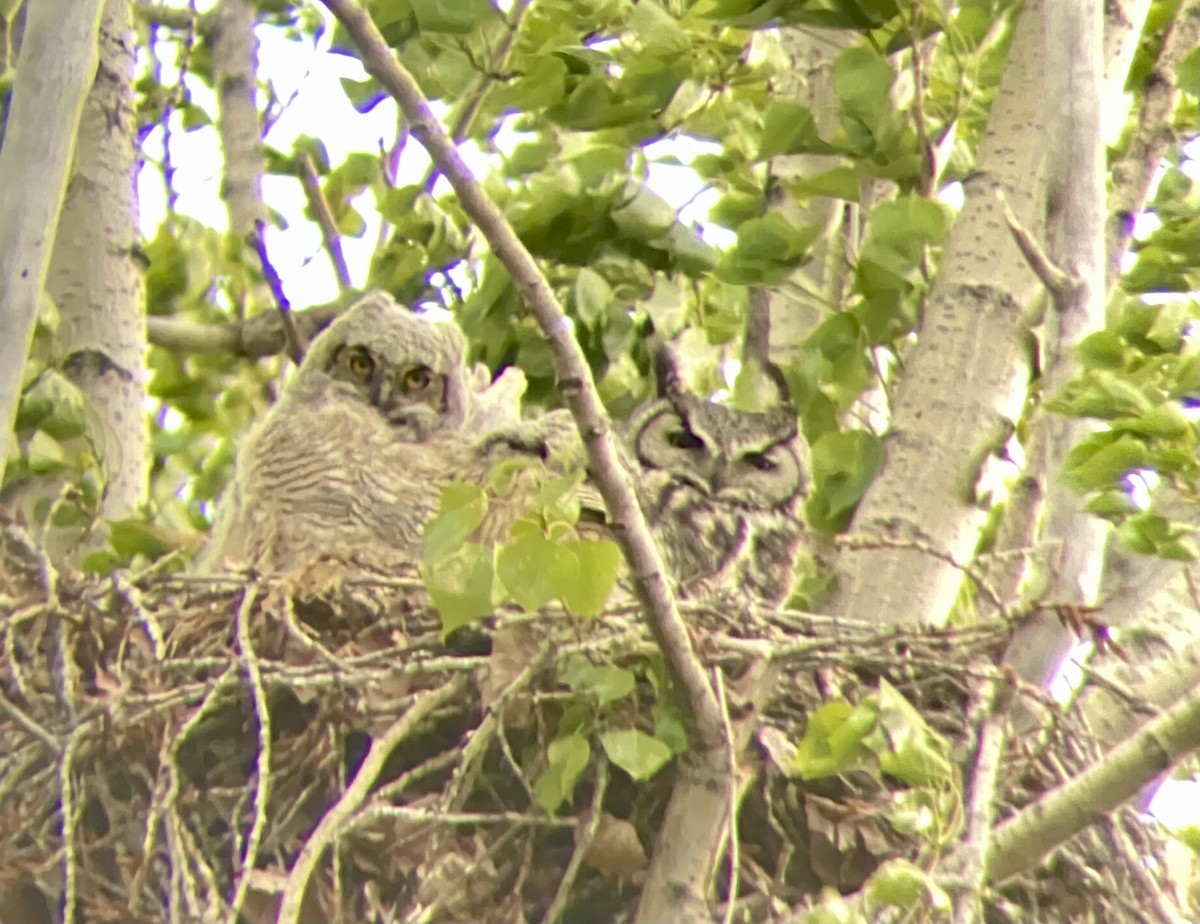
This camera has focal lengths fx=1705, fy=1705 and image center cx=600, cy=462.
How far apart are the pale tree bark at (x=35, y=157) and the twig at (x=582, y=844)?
0.76 meters

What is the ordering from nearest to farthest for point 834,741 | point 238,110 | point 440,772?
point 834,741 < point 440,772 < point 238,110

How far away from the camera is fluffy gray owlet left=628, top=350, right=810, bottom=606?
2926 mm

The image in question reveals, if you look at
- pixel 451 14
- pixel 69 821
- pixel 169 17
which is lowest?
pixel 69 821

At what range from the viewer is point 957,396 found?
2402 millimetres

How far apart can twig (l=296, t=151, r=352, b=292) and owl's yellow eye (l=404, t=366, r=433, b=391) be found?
35 cm

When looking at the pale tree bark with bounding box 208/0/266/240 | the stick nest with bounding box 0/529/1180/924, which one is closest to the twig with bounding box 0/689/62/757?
the stick nest with bounding box 0/529/1180/924

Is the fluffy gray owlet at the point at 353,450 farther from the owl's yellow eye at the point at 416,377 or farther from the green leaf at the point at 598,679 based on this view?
the green leaf at the point at 598,679

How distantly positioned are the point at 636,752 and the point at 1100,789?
498mm

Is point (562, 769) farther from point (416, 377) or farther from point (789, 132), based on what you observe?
point (416, 377)

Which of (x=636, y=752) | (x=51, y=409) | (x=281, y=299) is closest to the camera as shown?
(x=636, y=752)

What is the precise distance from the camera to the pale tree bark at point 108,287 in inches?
120

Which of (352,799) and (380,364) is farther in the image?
(380,364)

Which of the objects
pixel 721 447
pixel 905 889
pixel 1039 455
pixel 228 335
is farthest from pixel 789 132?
pixel 228 335

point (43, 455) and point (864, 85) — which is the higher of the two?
point (864, 85)
